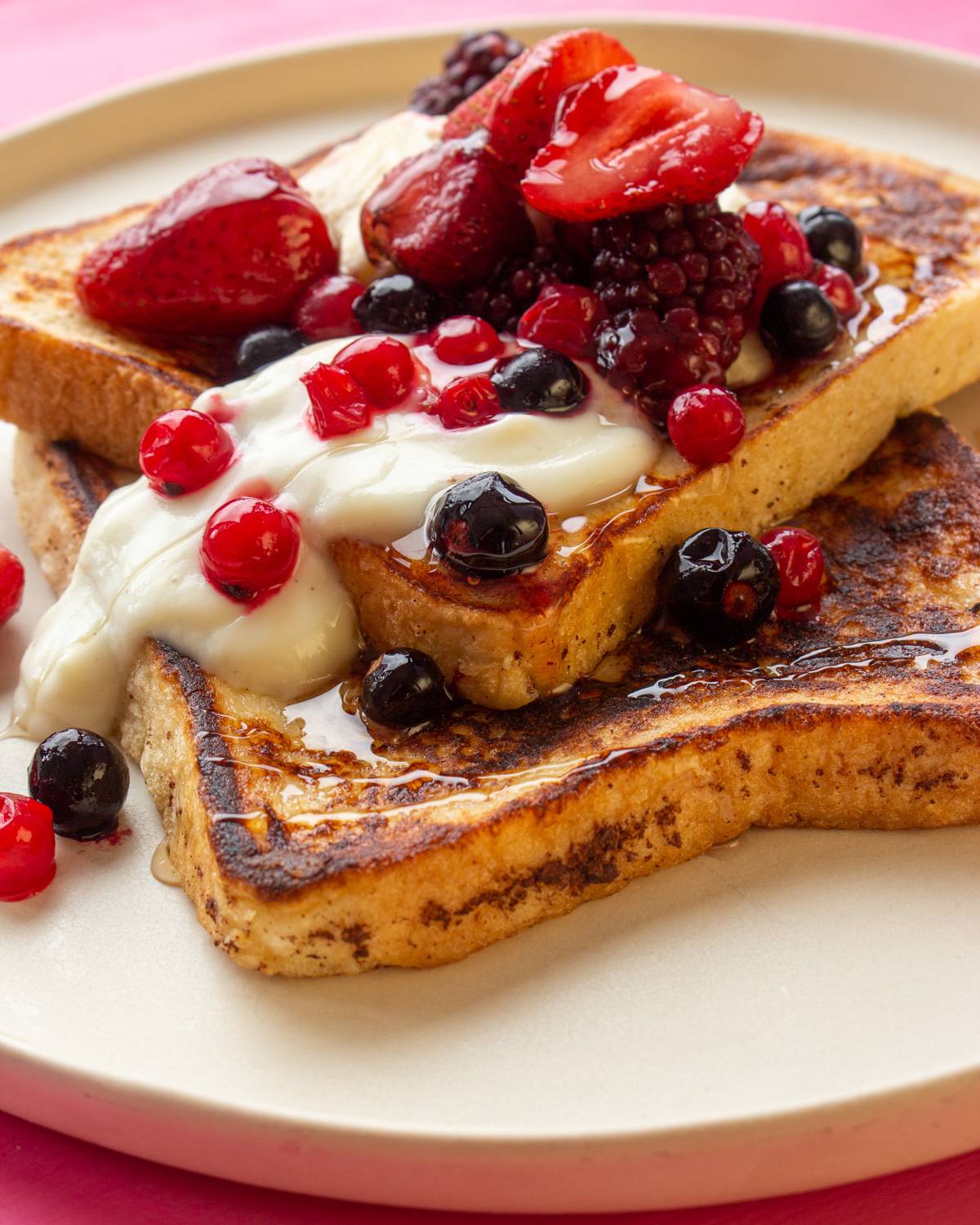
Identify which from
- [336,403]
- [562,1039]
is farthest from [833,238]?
[562,1039]

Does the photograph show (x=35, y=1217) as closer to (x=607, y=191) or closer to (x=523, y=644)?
(x=523, y=644)

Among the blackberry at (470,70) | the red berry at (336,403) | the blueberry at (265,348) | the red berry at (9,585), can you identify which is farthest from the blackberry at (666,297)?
the red berry at (9,585)

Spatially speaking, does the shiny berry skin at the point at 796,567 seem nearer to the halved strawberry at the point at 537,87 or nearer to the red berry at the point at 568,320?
the red berry at the point at 568,320

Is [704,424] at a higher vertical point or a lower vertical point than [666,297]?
lower

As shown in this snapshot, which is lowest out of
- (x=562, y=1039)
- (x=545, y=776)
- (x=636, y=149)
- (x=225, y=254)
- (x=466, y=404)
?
(x=562, y=1039)

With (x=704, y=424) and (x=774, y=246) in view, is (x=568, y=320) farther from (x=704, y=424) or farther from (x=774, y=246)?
(x=774, y=246)

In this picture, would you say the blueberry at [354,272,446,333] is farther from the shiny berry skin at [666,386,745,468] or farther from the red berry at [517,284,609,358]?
the shiny berry skin at [666,386,745,468]
